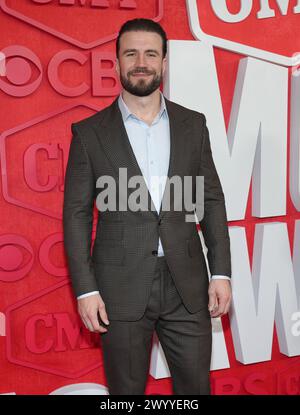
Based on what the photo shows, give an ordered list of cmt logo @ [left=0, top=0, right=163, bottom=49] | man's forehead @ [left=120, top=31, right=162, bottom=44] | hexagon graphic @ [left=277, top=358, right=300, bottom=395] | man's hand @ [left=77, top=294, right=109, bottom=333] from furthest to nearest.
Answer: hexagon graphic @ [left=277, top=358, right=300, bottom=395] < cmt logo @ [left=0, top=0, right=163, bottom=49] < man's forehead @ [left=120, top=31, right=162, bottom=44] < man's hand @ [left=77, top=294, right=109, bottom=333]

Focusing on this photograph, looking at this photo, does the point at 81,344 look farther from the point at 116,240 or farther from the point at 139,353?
the point at 116,240

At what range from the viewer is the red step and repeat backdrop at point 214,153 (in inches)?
94.8

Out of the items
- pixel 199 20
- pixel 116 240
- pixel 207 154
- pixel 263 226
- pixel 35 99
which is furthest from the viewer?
pixel 263 226

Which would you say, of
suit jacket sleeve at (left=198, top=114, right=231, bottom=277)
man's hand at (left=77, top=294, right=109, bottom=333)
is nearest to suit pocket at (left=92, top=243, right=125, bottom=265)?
man's hand at (left=77, top=294, right=109, bottom=333)

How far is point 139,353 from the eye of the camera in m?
1.93

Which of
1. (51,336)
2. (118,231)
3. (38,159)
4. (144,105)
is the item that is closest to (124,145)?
(144,105)

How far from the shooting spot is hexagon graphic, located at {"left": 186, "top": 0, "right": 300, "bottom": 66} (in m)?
2.59

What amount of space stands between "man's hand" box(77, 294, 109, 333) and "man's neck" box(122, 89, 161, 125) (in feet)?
2.49

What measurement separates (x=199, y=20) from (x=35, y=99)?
3.30 ft

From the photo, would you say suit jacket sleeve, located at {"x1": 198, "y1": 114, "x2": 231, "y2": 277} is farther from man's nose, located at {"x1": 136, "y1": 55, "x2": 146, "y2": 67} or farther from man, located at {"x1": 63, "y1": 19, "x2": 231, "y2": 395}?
man's nose, located at {"x1": 136, "y1": 55, "x2": 146, "y2": 67}

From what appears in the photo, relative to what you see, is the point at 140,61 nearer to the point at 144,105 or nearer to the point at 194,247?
the point at 144,105

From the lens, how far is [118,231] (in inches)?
73.6

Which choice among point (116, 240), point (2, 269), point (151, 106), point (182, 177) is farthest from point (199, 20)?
point (2, 269)

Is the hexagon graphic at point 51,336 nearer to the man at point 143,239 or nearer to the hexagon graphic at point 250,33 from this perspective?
the man at point 143,239
